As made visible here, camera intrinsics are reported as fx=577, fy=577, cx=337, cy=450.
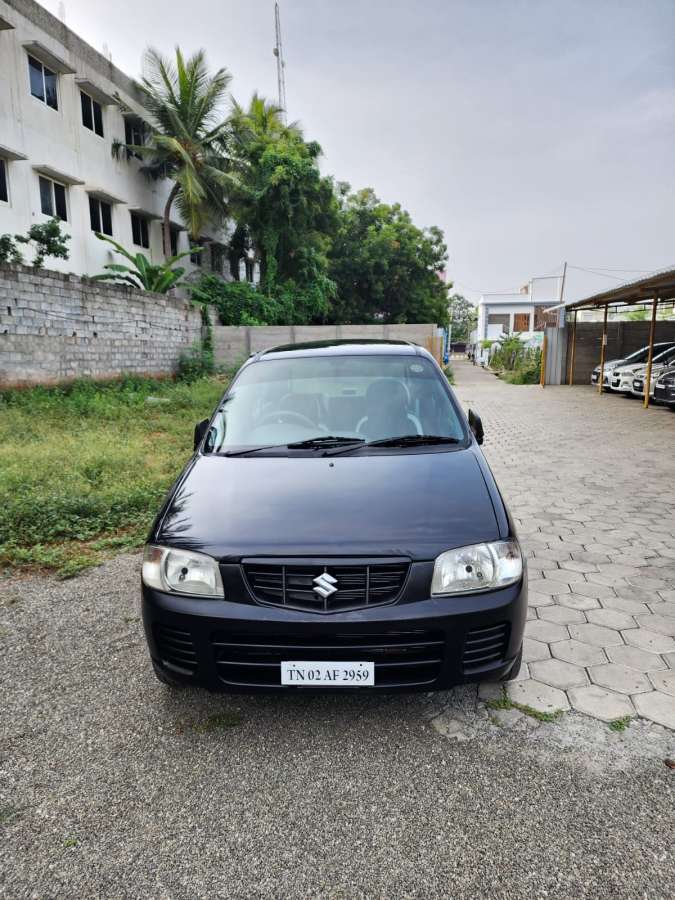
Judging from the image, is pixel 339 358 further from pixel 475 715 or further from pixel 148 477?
pixel 148 477

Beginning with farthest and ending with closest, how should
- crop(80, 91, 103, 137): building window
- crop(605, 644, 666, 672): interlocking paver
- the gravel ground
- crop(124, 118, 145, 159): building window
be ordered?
crop(124, 118, 145, 159): building window → crop(80, 91, 103, 137): building window → crop(605, 644, 666, 672): interlocking paver → the gravel ground

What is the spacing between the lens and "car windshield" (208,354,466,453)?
3059 millimetres

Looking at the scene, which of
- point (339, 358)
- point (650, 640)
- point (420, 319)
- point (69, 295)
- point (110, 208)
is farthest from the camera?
point (420, 319)

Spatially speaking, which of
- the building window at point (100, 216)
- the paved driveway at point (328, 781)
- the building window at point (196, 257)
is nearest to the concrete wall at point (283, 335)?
the building window at point (100, 216)

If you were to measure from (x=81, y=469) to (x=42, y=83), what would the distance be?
14.9m

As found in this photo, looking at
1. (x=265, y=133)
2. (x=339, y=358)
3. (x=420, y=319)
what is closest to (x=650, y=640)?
(x=339, y=358)

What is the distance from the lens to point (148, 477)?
592 centimetres

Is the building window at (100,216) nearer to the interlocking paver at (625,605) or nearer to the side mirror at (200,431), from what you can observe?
the side mirror at (200,431)

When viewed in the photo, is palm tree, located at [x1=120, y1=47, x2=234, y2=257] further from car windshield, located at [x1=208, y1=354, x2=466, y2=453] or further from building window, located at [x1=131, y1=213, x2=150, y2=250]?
car windshield, located at [x1=208, y1=354, x2=466, y2=453]

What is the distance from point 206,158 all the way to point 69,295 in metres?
11.9

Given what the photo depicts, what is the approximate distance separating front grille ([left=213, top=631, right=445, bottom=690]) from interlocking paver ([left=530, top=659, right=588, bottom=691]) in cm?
85

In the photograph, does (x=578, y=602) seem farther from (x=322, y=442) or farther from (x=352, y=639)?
(x=352, y=639)

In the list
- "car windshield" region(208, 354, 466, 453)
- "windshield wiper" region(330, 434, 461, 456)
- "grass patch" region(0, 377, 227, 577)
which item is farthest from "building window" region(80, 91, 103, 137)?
"windshield wiper" region(330, 434, 461, 456)

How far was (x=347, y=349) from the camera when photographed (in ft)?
12.4
